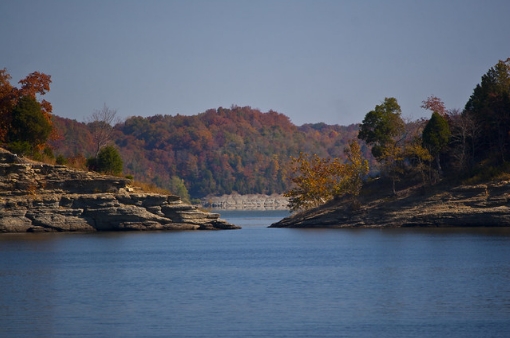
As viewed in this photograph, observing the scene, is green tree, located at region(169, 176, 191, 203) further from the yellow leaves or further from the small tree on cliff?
the small tree on cliff

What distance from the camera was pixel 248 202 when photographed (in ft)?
560

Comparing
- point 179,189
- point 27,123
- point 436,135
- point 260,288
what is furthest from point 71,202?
point 179,189

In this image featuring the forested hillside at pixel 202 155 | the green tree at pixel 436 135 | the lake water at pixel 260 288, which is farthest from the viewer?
the forested hillside at pixel 202 155

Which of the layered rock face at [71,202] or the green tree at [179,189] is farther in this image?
the green tree at [179,189]

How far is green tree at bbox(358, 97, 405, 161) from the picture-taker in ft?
220

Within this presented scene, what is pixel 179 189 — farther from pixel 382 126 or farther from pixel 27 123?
pixel 27 123

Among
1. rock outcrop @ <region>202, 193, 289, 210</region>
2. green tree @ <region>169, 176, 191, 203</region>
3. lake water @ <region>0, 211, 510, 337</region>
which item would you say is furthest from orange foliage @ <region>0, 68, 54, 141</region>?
rock outcrop @ <region>202, 193, 289, 210</region>

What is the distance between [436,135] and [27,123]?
95.5 feet

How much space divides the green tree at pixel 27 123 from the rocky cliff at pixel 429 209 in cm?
2171

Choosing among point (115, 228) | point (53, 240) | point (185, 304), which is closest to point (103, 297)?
point (185, 304)

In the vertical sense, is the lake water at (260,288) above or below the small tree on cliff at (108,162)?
below

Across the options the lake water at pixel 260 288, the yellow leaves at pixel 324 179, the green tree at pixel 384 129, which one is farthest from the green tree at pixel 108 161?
the green tree at pixel 384 129

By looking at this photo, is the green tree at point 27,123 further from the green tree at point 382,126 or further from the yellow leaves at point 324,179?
the green tree at point 382,126

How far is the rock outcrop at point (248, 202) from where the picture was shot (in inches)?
6521
